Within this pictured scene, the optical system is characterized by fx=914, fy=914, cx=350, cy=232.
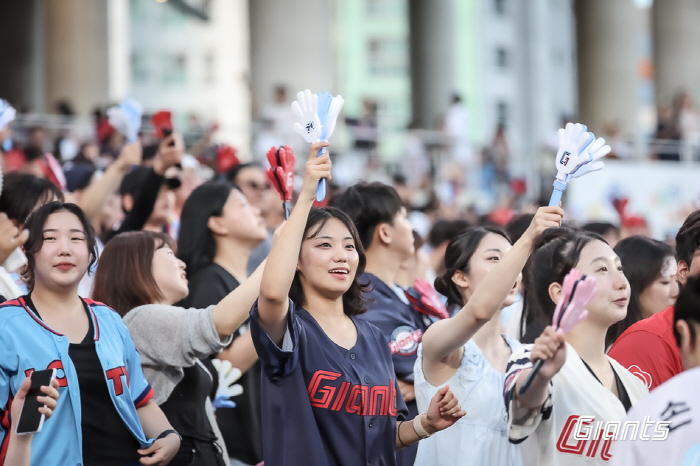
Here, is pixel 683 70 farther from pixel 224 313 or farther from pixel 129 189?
pixel 224 313

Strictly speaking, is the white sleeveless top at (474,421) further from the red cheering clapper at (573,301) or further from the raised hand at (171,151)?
the raised hand at (171,151)

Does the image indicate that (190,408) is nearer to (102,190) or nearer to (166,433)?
(166,433)

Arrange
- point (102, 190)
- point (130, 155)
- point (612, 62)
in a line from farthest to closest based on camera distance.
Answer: point (612, 62), point (102, 190), point (130, 155)

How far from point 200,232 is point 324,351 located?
1.66 m

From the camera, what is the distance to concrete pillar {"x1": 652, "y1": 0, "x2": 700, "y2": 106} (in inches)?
845

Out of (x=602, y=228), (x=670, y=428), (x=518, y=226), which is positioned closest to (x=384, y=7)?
(x=602, y=228)

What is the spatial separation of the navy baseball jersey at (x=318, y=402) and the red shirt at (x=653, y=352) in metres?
1.04

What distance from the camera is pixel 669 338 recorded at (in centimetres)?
358

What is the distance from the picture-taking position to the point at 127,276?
3902mm

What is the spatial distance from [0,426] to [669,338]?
2.49 meters

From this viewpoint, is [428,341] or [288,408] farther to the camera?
[428,341]

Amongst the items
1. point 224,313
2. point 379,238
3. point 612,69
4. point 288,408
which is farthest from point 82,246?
point 612,69

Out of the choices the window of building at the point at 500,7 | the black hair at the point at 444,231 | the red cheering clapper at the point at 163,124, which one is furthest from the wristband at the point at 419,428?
the window of building at the point at 500,7

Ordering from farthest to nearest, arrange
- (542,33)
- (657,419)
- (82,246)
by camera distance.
Result: 1. (542,33)
2. (82,246)
3. (657,419)
